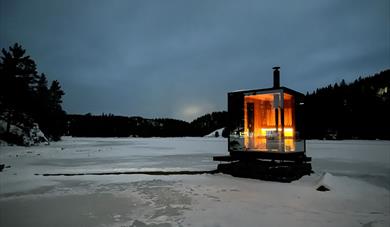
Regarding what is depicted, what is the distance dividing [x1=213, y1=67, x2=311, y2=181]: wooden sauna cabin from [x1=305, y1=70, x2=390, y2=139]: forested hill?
68882 millimetres

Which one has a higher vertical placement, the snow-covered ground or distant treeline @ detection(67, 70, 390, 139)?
distant treeline @ detection(67, 70, 390, 139)

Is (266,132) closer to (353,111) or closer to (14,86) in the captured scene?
(14,86)

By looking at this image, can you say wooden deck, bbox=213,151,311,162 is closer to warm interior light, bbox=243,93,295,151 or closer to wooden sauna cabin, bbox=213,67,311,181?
wooden sauna cabin, bbox=213,67,311,181

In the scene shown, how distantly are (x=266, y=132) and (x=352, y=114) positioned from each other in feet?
285

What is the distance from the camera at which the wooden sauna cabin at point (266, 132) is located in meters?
10.4

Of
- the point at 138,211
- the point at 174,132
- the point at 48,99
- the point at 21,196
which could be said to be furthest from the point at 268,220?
the point at 174,132

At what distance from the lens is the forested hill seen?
78.3 metres

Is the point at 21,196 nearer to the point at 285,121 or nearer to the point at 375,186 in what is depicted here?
the point at 285,121

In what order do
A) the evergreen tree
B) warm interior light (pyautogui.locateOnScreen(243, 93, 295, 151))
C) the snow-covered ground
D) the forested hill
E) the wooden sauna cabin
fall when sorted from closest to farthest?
1. the snow-covered ground
2. the wooden sauna cabin
3. warm interior light (pyautogui.locateOnScreen(243, 93, 295, 151))
4. the evergreen tree
5. the forested hill

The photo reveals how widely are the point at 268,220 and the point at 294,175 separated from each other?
5284 millimetres

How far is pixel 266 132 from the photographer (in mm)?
11273

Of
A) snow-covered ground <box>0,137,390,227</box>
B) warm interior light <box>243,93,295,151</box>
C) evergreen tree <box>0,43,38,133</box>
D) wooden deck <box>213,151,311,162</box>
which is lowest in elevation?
snow-covered ground <box>0,137,390,227</box>

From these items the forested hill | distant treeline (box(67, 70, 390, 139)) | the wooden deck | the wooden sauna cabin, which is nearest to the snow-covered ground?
the wooden sauna cabin

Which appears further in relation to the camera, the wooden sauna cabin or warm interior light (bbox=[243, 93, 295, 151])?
warm interior light (bbox=[243, 93, 295, 151])
